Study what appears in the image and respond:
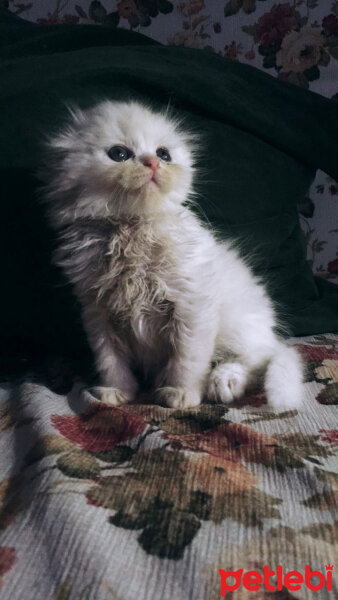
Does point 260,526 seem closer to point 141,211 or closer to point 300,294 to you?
point 141,211

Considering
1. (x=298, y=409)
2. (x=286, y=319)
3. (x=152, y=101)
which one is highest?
(x=152, y=101)

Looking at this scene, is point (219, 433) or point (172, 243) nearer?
point (219, 433)

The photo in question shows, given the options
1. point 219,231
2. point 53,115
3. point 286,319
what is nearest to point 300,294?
point 286,319

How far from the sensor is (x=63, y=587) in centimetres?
50

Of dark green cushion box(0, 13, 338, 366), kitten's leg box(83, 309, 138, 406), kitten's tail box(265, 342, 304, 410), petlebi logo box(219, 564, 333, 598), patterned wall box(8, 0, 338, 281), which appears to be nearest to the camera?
petlebi logo box(219, 564, 333, 598)

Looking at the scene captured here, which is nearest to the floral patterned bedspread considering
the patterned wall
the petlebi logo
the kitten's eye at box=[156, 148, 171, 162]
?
the petlebi logo

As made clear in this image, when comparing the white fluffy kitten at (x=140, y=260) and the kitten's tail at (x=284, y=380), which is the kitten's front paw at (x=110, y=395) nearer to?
the white fluffy kitten at (x=140, y=260)

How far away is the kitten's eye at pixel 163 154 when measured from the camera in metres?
1.04

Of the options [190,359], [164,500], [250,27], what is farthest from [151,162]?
[250,27]

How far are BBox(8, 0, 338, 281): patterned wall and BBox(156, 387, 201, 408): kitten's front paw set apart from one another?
1132 millimetres

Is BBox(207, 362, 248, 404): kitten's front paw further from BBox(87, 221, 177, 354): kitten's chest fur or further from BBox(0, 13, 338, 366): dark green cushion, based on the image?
BBox(0, 13, 338, 366): dark green cushion

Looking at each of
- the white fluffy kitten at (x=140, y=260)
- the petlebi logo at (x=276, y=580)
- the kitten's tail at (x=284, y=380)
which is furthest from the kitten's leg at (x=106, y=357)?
the petlebi logo at (x=276, y=580)

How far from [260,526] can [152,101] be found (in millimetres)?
1060

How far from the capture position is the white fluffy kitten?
0.98 metres
